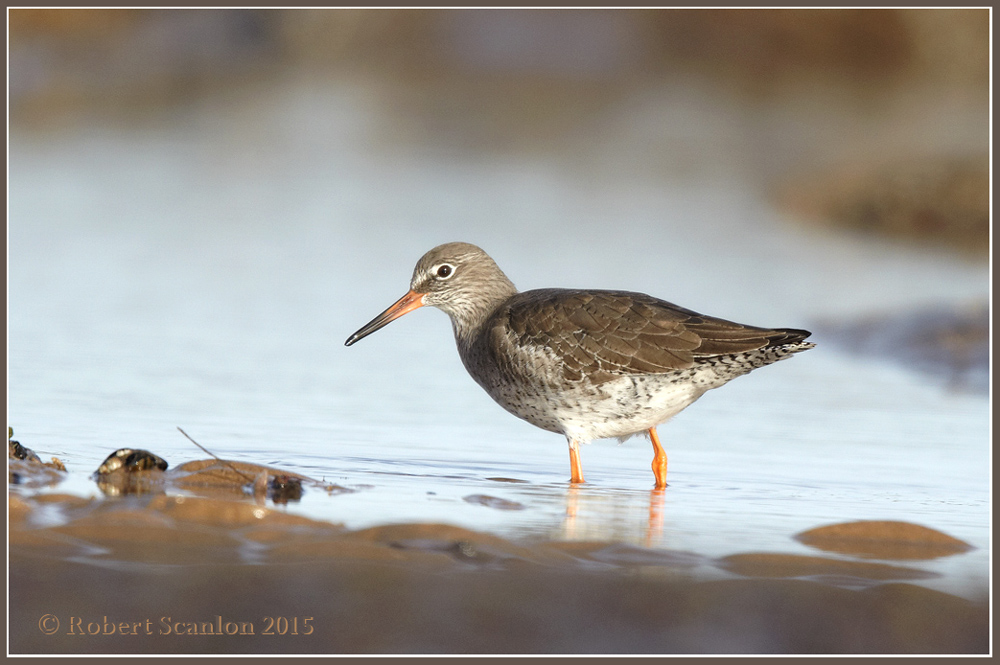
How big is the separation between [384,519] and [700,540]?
1460 millimetres

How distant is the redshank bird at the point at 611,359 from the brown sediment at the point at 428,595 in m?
2.02

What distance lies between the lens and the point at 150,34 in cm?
2762

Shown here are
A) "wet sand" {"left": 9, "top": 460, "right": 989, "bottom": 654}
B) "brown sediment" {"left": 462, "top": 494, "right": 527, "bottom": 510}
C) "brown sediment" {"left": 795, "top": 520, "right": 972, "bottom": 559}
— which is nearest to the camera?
"wet sand" {"left": 9, "top": 460, "right": 989, "bottom": 654}

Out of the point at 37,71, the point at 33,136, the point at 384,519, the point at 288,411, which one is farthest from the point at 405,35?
the point at 384,519

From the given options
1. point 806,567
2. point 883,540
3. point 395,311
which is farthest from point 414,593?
point 395,311

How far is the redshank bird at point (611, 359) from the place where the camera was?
279 inches

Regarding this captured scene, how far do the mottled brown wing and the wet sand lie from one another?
205 cm

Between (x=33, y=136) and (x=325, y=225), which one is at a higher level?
(x=33, y=136)

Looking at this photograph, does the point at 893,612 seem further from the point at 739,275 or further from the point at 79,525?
the point at 739,275

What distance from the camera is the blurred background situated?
27.4 feet

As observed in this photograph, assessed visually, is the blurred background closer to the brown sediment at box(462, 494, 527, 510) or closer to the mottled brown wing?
the mottled brown wing

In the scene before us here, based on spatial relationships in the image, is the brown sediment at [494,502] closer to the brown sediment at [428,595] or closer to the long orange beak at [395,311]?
the brown sediment at [428,595]

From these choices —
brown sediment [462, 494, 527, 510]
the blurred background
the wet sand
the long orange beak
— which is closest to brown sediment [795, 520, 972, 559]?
the wet sand

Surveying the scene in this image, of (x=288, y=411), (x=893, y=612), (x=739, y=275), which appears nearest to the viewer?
(x=893, y=612)
